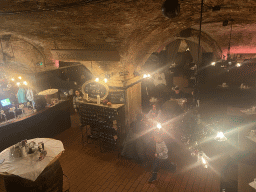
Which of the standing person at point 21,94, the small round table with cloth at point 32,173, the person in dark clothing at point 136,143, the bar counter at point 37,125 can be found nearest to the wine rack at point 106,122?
the person in dark clothing at point 136,143

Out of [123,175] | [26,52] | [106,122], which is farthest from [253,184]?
[26,52]

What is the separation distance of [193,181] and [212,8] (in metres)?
5.00

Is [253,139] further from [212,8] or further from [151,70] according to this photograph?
[151,70]

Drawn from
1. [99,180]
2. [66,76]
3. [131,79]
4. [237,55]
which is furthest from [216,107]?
[66,76]

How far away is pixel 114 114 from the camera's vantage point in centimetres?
690

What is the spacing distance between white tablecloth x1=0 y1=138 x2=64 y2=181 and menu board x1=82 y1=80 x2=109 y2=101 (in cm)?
280

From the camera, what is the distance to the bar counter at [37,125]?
681 cm

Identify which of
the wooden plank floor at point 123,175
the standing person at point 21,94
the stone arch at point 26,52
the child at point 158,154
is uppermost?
the stone arch at point 26,52

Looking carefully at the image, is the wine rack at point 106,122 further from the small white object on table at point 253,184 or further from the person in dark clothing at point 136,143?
the small white object on table at point 253,184

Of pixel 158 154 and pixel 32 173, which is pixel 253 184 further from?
pixel 32 173

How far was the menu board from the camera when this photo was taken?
7.06 m

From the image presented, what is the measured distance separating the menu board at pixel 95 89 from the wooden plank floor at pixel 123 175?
2.32 meters

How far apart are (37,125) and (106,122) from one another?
3.28 meters

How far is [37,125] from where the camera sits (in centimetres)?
782
